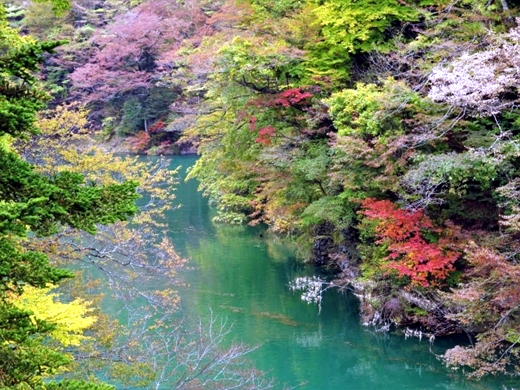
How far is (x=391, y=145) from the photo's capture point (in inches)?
379

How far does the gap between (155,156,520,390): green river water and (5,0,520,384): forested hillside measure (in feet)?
1.32

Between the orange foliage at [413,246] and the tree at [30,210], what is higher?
the tree at [30,210]

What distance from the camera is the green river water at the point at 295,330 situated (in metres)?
9.00

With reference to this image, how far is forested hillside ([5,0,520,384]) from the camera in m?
8.39

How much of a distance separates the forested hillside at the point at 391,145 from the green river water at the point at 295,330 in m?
0.40

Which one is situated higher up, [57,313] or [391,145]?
[391,145]

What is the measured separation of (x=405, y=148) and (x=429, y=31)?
2.29 meters

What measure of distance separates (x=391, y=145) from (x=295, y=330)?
379 cm

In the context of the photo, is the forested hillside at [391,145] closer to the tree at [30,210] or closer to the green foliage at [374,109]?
the green foliage at [374,109]

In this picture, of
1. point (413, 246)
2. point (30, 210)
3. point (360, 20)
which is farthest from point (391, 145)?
point (30, 210)

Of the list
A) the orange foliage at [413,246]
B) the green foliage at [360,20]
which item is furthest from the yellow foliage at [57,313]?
the green foliage at [360,20]

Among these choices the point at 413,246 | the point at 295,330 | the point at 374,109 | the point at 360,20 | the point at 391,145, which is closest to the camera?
the point at 413,246

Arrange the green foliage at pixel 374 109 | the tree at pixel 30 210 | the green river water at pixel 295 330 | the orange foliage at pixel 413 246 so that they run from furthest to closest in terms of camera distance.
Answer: the green foliage at pixel 374 109, the orange foliage at pixel 413 246, the green river water at pixel 295 330, the tree at pixel 30 210

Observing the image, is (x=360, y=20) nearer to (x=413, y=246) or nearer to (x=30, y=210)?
(x=413, y=246)
